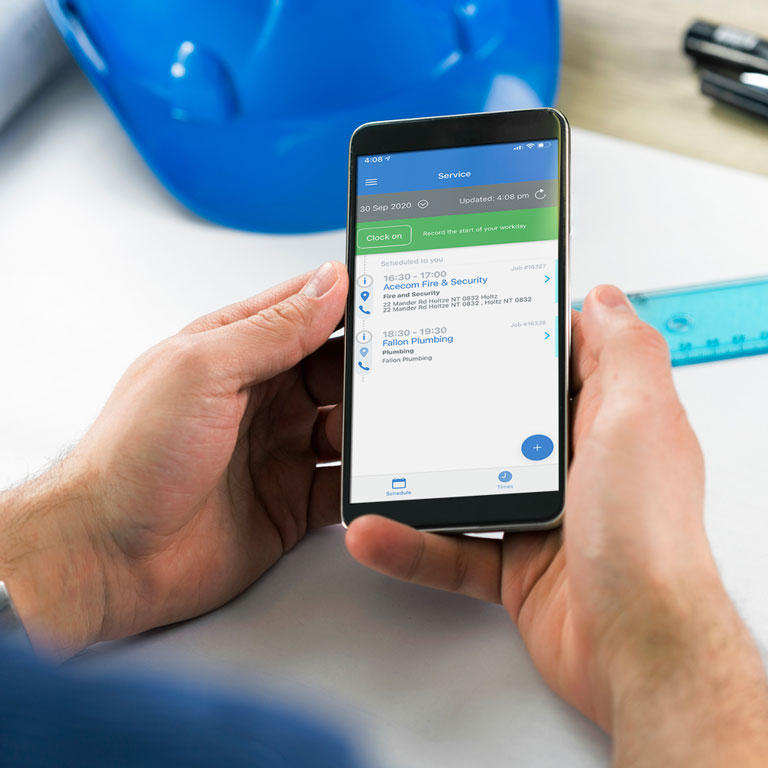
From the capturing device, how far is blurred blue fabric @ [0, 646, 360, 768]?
0.22 metres

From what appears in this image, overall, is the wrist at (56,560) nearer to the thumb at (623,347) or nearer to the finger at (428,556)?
the finger at (428,556)

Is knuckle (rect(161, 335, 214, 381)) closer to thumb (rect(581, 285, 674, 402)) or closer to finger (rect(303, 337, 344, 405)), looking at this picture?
finger (rect(303, 337, 344, 405))

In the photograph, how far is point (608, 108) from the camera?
793 millimetres

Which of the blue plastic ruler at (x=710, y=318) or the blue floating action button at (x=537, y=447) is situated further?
the blue plastic ruler at (x=710, y=318)

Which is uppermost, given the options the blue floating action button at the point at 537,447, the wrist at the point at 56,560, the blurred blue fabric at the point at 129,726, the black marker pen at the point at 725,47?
the blurred blue fabric at the point at 129,726

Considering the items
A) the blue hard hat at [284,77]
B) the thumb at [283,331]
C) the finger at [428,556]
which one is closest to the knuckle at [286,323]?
the thumb at [283,331]

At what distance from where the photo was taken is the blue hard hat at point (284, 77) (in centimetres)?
64

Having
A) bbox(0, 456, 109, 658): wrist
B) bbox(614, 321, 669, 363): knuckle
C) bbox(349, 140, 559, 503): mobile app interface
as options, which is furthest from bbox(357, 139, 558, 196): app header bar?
bbox(0, 456, 109, 658): wrist

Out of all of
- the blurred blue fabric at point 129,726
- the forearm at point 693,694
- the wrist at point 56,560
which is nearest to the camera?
the blurred blue fabric at point 129,726

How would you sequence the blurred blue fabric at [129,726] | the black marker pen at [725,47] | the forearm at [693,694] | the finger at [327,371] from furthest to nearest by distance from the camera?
the black marker pen at [725,47], the finger at [327,371], the forearm at [693,694], the blurred blue fabric at [129,726]

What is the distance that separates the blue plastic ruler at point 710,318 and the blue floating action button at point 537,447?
17cm

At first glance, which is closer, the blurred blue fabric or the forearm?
the blurred blue fabric

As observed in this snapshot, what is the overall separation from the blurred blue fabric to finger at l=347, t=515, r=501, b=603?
191 mm

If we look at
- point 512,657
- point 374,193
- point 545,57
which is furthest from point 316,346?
point 545,57
